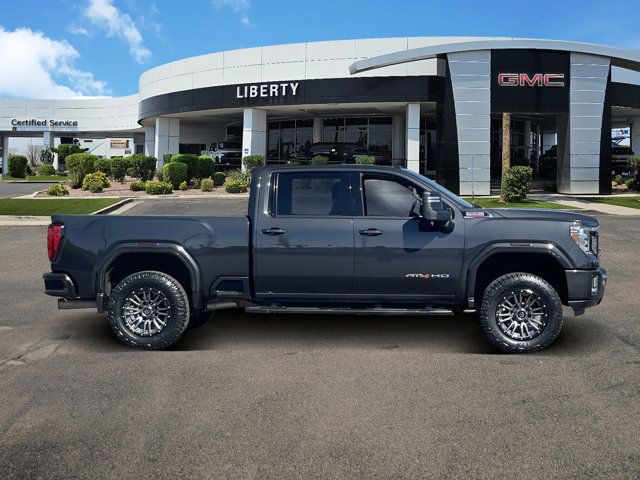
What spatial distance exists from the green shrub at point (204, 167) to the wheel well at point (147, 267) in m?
27.5

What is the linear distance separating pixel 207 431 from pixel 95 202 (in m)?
23.1

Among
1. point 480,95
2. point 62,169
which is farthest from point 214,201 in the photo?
point 62,169

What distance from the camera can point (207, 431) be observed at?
395 cm

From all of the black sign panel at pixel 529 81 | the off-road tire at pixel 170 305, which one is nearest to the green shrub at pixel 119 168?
the black sign panel at pixel 529 81

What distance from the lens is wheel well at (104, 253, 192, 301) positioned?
6.19 meters

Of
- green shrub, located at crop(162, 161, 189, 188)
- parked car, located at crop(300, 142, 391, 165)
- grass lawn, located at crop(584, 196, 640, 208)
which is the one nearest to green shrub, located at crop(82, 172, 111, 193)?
green shrub, located at crop(162, 161, 189, 188)

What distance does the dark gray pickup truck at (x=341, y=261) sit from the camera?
5.87m

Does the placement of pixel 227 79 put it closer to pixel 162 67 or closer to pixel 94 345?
pixel 162 67

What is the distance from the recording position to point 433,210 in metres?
5.73

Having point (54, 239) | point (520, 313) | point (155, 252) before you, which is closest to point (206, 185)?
point (54, 239)

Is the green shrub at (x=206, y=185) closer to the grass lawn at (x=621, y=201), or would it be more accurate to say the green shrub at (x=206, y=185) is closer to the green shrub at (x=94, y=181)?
the green shrub at (x=94, y=181)

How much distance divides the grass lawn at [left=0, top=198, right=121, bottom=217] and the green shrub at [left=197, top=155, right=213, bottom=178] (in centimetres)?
774

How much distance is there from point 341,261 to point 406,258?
658 millimetres

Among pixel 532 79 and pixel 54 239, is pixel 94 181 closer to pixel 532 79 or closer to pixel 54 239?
pixel 532 79
